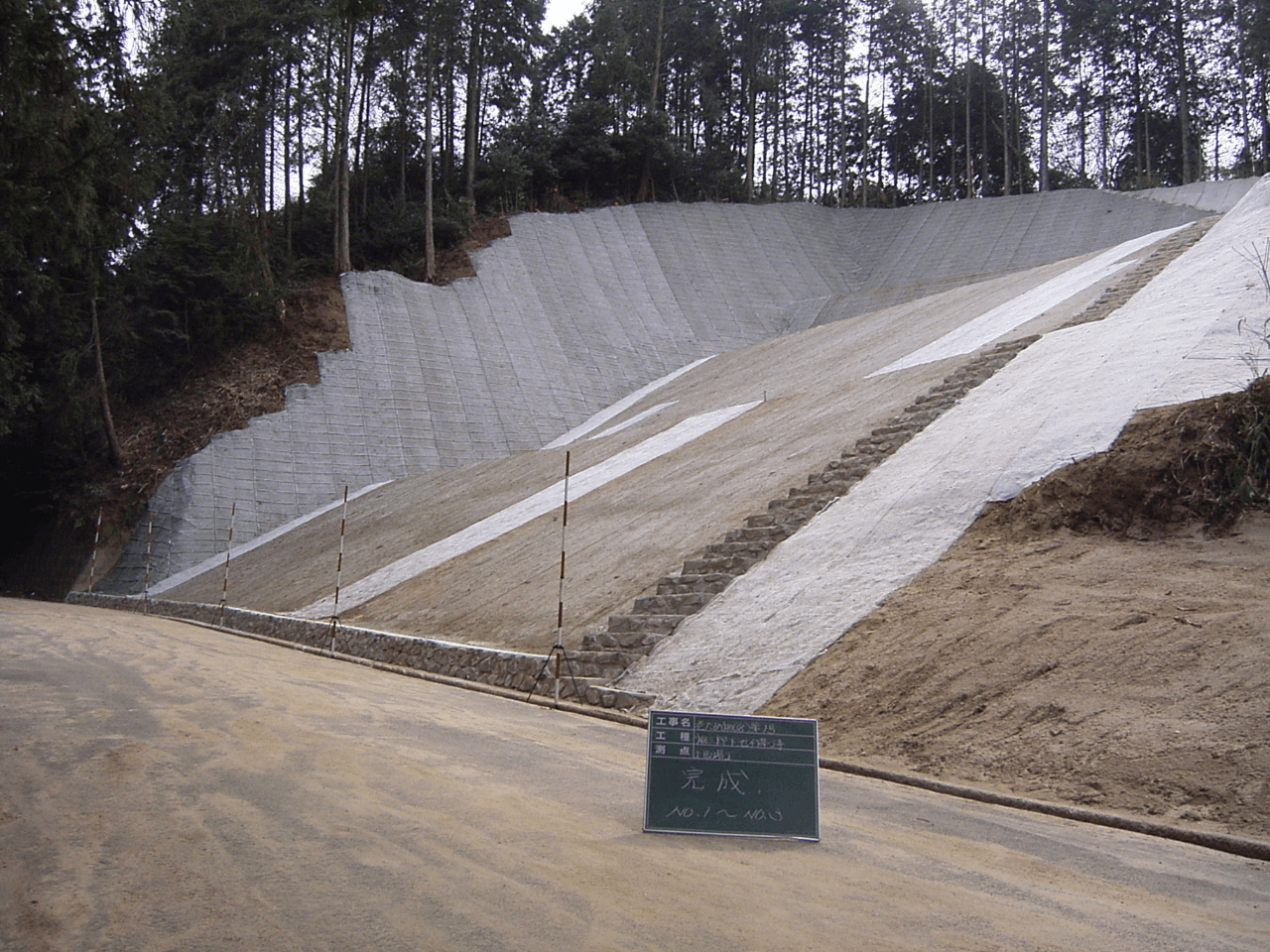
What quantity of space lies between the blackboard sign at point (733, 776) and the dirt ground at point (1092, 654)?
1907 millimetres

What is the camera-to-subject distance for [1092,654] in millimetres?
6867

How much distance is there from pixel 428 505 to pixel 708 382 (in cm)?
828

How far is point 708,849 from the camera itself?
15.0ft

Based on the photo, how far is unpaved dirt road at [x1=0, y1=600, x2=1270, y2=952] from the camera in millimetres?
3338

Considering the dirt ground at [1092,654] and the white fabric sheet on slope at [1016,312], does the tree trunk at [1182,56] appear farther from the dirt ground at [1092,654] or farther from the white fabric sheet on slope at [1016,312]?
the dirt ground at [1092,654]

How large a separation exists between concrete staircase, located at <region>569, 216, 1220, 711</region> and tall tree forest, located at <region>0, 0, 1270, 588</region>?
6485 mm

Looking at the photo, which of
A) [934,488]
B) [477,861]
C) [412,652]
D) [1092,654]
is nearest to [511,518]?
[412,652]

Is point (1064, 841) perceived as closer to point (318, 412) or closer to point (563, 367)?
point (318, 412)

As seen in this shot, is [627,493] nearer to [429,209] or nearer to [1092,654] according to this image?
[1092,654]

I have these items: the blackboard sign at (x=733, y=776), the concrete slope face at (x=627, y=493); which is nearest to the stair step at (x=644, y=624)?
the concrete slope face at (x=627, y=493)

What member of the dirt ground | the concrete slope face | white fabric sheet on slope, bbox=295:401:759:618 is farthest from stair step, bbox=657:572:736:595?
white fabric sheet on slope, bbox=295:401:759:618

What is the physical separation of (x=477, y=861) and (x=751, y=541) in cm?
766

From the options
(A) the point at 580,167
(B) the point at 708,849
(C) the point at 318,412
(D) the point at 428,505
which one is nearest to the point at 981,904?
(B) the point at 708,849

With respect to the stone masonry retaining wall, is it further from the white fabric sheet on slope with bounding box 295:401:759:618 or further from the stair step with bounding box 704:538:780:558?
the stair step with bounding box 704:538:780:558
